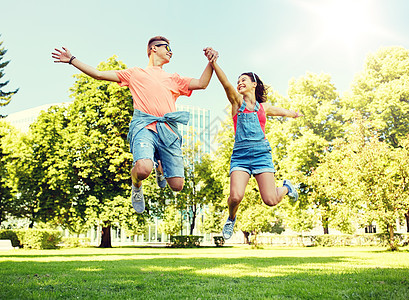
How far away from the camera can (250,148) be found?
18.7 ft

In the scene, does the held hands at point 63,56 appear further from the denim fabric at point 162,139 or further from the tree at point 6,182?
the tree at point 6,182

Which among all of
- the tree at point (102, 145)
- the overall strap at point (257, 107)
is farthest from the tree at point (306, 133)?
the overall strap at point (257, 107)

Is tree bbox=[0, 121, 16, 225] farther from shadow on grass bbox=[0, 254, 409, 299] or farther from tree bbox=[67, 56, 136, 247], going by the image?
shadow on grass bbox=[0, 254, 409, 299]

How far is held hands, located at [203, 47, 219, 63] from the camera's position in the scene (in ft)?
16.7

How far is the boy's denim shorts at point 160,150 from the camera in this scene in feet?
16.3

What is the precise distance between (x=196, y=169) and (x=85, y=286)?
3186 centimetres

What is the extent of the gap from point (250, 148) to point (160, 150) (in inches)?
55.7

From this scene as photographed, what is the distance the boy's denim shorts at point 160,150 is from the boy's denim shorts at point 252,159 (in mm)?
898

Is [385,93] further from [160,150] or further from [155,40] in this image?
[160,150]

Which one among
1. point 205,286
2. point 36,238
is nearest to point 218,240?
point 36,238

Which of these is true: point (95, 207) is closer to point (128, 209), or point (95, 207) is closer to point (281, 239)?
point (128, 209)

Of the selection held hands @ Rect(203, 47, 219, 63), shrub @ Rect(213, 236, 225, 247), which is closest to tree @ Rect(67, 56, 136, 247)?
shrub @ Rect(213, 236, 225, 247)

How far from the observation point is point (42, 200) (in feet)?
93.3

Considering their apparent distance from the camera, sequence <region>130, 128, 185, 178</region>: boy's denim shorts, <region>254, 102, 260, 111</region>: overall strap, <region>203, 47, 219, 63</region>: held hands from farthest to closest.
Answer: <region>254, 102, 260, 111</region>: overall strap < <region>203, 47, 219, 63</region>: held hands < <region>130, 128, 185, 178</region>: boy's denim shorts
